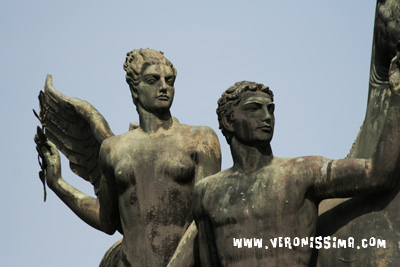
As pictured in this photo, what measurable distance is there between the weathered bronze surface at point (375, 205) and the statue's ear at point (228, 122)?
1179 millimetres

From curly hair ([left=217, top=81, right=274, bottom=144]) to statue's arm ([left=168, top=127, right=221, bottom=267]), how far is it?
3.34 feet

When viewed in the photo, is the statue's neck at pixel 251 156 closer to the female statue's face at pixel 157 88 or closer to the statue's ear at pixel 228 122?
the statue's ear at pixel 228 122

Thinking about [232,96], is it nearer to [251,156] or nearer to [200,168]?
[251,156]

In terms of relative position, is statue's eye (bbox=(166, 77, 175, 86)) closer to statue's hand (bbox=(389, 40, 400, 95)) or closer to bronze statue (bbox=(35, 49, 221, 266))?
bronze statue (bbox=(35, 49, 221, 266))

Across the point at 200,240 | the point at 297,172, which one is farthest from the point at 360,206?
the point at 200,240

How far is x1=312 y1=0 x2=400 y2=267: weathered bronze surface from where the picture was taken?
14.2 meters

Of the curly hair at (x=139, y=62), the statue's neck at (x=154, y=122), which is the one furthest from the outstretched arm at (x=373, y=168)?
the curly hair at (x=139, y=62)

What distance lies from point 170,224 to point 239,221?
4.76 feet

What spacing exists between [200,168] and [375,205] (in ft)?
7.14

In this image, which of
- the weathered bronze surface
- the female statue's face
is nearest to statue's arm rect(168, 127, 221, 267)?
the female statue's face

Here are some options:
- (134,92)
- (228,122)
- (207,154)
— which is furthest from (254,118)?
(134,92)

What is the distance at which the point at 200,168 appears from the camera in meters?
15.8

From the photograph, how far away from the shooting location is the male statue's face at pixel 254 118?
575 inches

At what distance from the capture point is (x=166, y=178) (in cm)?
1576
